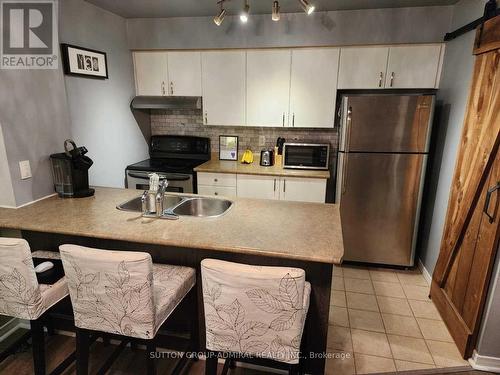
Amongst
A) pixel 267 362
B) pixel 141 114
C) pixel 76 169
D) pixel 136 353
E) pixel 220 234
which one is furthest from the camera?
pixel 141 114

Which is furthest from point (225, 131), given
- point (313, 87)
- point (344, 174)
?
point (344, 174)

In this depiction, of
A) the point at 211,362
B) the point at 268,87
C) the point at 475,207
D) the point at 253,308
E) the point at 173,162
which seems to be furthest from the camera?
the point at 173,162

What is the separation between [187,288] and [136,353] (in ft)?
2.44

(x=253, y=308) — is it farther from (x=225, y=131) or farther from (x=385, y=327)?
(x=225, y=131)

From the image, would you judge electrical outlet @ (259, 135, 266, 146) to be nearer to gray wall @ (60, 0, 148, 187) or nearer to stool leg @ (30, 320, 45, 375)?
gray wall @ (60, 0, 148, 187)

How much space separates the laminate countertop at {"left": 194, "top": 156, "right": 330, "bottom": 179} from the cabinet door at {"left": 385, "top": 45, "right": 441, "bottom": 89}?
3.62 ft

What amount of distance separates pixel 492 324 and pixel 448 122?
163 cm

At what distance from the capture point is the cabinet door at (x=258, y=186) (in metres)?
3.24

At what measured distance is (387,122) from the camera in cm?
275

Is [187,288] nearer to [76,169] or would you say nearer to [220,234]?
[220,234]

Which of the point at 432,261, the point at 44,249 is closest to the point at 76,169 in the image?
the point at 44,249

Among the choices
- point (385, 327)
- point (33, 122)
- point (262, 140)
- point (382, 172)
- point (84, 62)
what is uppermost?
point (84, 62)

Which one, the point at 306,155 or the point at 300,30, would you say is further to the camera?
the point at 306,155

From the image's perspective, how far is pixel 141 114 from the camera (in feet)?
12.2
